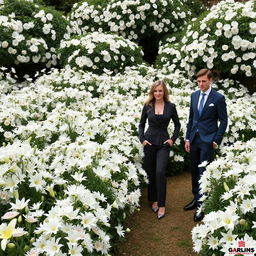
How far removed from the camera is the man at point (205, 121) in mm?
4141

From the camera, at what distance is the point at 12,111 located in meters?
5.37

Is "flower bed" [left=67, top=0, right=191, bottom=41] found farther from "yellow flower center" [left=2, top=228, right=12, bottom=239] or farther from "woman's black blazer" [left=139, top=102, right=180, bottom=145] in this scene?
"yellow flower center" [left=2, top=228, right=12, bottom=239]

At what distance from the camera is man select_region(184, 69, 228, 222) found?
4.14 meters

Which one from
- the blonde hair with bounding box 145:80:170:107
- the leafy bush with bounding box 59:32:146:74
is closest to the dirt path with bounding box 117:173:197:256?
the blonde hair with bounding box 145:80:170:107

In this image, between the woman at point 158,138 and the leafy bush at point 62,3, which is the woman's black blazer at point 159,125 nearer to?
the woman at point 158,138

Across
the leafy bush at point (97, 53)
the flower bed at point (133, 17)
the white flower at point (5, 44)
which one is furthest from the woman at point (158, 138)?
the flower bed at point (133, 17)

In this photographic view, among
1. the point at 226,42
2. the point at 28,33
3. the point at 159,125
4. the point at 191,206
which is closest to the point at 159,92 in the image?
the point at 159,125

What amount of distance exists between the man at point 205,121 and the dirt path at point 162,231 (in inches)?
10.1

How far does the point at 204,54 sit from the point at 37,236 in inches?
247

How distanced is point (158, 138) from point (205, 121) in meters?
0.59

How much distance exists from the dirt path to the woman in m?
0.16

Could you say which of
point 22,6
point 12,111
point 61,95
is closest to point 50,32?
point 22,6

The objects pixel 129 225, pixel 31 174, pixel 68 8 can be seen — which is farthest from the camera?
pixel 68 8

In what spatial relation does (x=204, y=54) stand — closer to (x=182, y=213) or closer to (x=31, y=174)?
(x=182, y=213)
